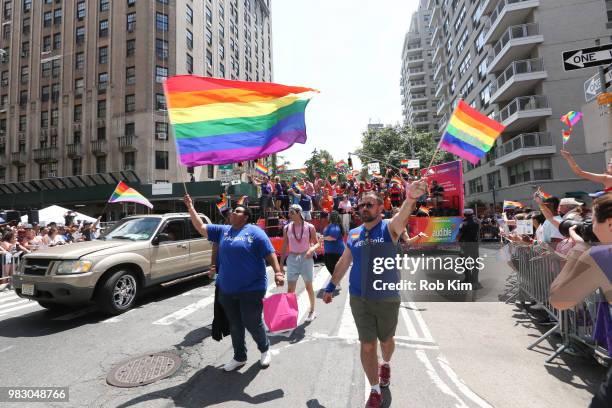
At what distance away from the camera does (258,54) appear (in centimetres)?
5184

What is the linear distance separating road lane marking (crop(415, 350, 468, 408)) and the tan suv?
5.32 metres

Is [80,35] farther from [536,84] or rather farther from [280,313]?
[536,84]

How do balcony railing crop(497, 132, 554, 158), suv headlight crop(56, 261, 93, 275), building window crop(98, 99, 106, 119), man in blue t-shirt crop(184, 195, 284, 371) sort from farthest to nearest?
building window crop(98, 99, 106, 119) < balcony railing crop(497, 132, 554, 158) < suv headlight crop(56, 261, 93, 275) < man in blue t-shirt crop(184, 195, 284, 371)

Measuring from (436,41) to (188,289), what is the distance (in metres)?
58.1

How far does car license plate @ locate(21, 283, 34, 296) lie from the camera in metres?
5.72

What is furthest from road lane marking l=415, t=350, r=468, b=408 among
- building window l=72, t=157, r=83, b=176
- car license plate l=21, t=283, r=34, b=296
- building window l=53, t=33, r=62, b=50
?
building window l=53, t=33, r=62, b=50

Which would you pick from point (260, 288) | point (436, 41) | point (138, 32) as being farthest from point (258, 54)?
point (260, 288)

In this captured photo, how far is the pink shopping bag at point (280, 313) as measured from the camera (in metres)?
4.07

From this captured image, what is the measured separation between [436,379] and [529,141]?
30430 mm

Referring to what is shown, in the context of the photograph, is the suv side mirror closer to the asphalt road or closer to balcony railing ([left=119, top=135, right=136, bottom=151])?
the asphalt road

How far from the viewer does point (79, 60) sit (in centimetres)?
3400

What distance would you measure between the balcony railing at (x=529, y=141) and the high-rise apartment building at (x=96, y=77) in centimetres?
2831

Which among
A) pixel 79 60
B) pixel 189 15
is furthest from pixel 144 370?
pixel 79 60

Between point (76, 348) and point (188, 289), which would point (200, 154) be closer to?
point (76, 348)
